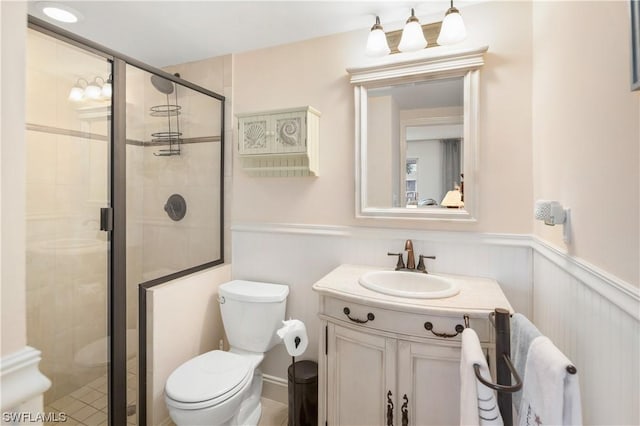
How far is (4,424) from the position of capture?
2.18 ft

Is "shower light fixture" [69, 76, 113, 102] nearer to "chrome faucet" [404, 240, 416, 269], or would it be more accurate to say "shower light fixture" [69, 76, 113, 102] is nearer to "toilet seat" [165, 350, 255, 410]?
"toilet seat" [165, 350, 255, 410]

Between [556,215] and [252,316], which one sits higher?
[556,215]

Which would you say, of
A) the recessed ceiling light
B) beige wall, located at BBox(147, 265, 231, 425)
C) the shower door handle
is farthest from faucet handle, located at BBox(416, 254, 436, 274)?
the recessed ceiling light

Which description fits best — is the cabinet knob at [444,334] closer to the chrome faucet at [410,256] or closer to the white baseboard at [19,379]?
the chrome faucet at [410,256]

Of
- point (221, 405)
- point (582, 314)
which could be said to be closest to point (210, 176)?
point (221, 405)

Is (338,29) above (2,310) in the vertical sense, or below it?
above

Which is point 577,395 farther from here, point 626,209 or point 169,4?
point 169,4

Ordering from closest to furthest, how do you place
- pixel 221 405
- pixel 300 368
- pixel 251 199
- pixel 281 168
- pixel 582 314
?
pixel 582 314 → pixel 221 405 → pixel 300 368 → pixel 281 168 → pixel 251 199

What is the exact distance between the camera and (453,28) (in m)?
1.51

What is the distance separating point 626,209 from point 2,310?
4.55 ft

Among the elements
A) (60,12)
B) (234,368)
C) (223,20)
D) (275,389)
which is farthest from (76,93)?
(275,389)

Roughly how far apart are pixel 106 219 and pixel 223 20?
1.28m

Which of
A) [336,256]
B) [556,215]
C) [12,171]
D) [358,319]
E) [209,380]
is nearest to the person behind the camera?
[12,171]

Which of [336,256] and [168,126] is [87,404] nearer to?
[336,256]
